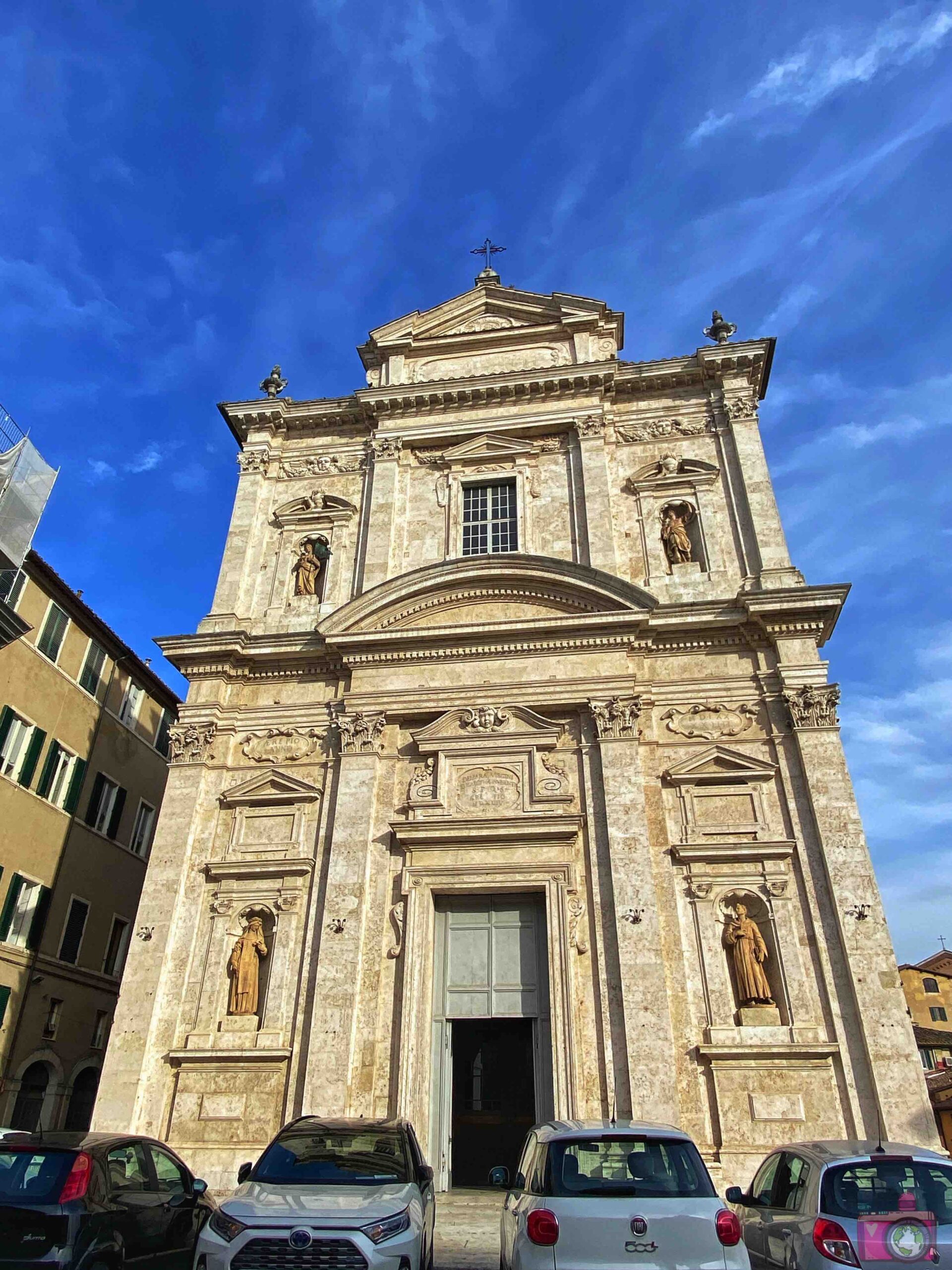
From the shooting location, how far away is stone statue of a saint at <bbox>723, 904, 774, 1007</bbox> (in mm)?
13906

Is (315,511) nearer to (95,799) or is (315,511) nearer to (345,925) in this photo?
(95,799)

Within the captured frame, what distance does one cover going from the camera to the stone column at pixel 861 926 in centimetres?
1267

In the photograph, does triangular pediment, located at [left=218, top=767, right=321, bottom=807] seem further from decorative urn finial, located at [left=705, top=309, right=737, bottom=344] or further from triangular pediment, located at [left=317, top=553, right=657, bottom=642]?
decorative urn finial, located at [left=705, top=309, right=737, bottom=344]

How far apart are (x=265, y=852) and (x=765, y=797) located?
915 cm

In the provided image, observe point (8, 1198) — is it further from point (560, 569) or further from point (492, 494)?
point (492, 494)

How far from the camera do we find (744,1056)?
13.4m

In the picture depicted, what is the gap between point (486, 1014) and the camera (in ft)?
48.2

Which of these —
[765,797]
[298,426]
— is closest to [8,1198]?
[765,797]

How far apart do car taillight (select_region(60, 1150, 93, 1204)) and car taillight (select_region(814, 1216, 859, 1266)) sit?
557cm

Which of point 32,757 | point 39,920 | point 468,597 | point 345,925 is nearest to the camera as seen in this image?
point 345,925

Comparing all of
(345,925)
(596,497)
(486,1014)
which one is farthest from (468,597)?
(486,1014)

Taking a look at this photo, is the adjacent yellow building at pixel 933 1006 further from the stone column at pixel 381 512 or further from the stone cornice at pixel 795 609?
the stone column at pixel 381 512

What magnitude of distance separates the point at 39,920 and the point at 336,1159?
15.0 meters

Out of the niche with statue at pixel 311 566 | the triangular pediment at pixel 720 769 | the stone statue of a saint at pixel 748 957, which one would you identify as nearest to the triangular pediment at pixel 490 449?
the niche with statue at pixel 311 566
